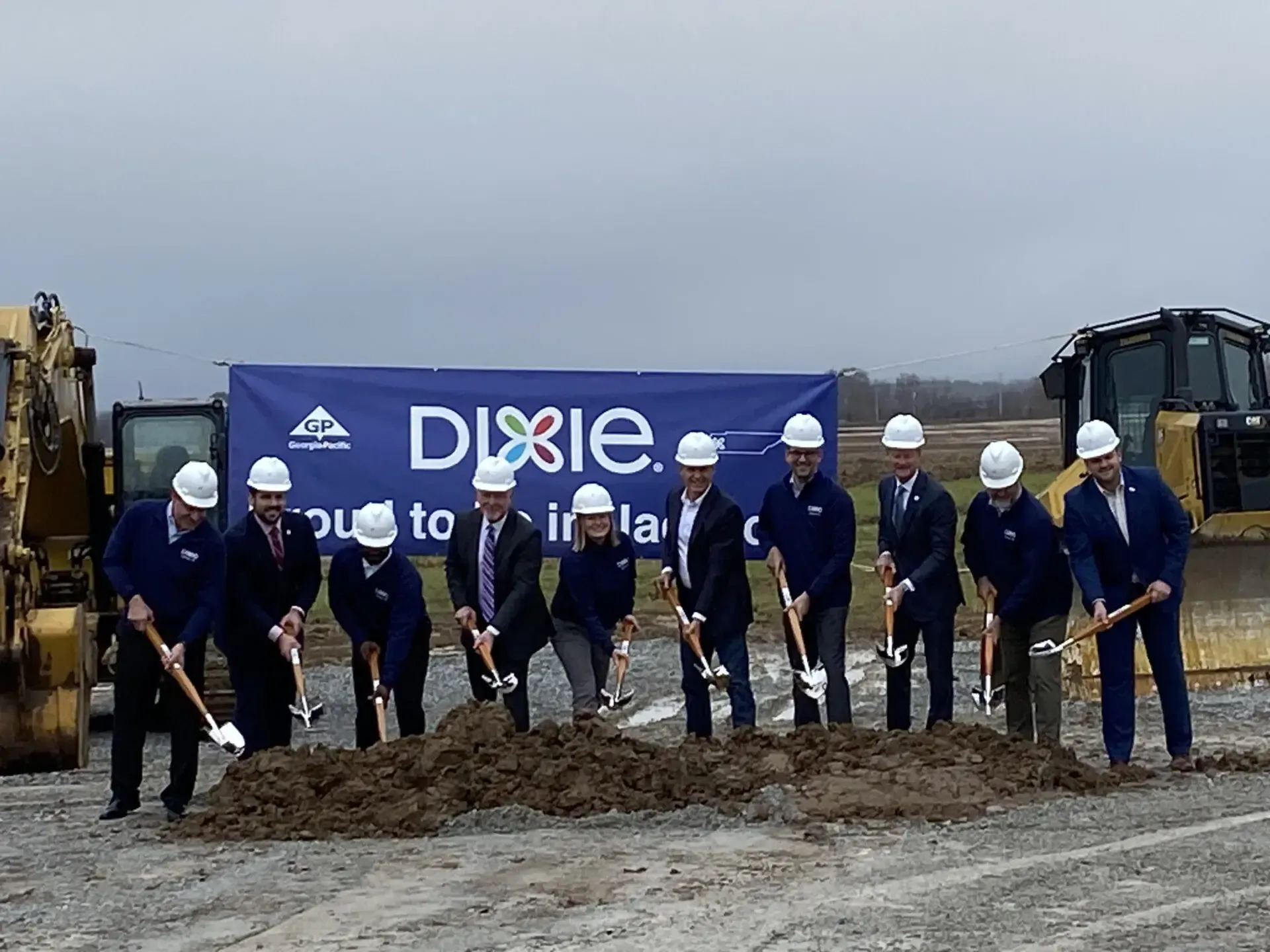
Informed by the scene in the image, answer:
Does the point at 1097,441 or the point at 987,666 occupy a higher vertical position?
the point at 1097,441

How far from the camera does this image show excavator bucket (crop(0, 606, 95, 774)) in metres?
12.5

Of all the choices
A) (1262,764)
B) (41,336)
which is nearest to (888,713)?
(1262,764)

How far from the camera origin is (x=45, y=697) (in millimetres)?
12547

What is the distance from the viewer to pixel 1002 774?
33.8ft

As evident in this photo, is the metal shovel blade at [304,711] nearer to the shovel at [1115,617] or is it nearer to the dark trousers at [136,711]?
the dark trousers at [136,711]

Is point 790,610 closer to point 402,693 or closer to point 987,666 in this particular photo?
point 987,666

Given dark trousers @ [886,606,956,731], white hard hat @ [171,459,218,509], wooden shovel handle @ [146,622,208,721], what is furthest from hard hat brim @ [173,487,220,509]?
dark trousers @ [886,606,956,731]

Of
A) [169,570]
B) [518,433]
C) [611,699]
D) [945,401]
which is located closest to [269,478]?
[169,570]

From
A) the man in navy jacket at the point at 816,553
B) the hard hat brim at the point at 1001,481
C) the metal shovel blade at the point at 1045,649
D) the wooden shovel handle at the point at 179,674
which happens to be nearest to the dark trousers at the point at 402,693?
the wooden shovel handle at the point at 179,674

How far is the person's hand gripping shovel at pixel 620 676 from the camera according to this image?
12.0m

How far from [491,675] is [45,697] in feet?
9.57

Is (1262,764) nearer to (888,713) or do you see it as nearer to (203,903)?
(888,713)

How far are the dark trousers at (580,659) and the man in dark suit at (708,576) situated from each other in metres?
0.52

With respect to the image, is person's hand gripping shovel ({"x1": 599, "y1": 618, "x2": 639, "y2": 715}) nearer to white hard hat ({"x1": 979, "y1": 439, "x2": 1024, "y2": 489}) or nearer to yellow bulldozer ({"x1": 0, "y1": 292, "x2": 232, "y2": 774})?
white hard hat ({"x1": 979, "y1": 439, "x2": 1024, "y2": 489})
